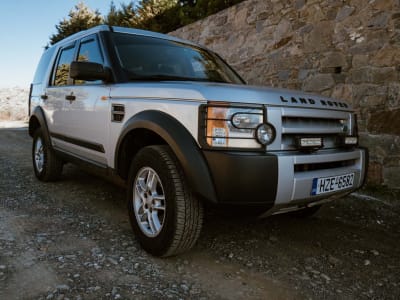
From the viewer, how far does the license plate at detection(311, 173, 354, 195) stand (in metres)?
2.08

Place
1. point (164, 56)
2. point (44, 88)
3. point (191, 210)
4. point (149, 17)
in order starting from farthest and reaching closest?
point (149, 17), point (44, 88), point (164, 56), point (191, 210)

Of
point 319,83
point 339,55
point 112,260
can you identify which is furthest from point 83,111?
point 339,55

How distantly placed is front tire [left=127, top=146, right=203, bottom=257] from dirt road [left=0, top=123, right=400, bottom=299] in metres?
0.14

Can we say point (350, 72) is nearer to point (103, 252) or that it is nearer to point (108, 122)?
point (108, 122)

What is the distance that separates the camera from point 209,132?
6.35 ft

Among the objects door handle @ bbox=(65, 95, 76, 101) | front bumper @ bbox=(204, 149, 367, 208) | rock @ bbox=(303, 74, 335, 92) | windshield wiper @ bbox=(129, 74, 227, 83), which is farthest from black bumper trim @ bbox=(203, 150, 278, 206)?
rock @ bbox=(303, 74, 335, 92)

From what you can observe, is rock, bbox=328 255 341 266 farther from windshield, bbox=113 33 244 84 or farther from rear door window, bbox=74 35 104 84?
rear door window, bbox=74 35 104 84

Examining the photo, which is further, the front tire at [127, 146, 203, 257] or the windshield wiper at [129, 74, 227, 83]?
the windshield wiper at [129, 74, 227, 83]

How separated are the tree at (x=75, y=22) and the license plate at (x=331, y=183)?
14.3 meters

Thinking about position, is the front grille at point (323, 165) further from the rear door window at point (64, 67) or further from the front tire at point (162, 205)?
the rear door window at point (64, 67)

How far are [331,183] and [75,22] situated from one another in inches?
611

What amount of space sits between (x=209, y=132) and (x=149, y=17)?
859 cm

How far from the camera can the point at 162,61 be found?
301cm

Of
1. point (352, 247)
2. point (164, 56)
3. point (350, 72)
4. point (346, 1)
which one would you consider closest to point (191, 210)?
point (352, 247)
